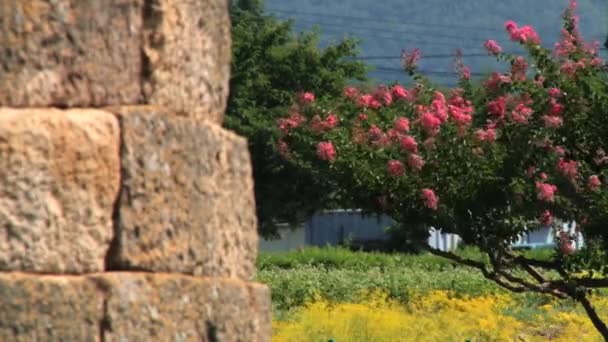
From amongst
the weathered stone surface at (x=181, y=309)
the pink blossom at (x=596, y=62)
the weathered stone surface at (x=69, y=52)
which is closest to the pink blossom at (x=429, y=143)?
the pink blossom at (x=596, y=62)

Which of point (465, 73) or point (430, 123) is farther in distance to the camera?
point (465, 73)

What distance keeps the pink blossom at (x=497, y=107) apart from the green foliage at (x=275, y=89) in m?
36.1

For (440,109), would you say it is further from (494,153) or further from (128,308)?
(128,308)

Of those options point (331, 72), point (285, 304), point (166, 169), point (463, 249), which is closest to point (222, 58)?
point (166, 169)

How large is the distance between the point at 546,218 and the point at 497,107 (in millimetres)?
773

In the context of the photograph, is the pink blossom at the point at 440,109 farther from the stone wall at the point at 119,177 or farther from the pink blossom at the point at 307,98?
the stone wall at the point at 119,177

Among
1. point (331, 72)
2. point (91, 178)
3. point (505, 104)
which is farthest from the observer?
point (331, 72)

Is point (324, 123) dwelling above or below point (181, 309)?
below

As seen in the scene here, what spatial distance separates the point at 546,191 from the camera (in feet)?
34.1

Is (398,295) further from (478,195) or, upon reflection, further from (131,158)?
(131,158)

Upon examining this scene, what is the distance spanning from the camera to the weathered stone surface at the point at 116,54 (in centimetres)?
335

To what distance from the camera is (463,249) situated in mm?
38875

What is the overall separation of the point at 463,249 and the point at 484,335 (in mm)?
21840

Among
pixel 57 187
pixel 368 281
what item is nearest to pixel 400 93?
pixel 57 187
